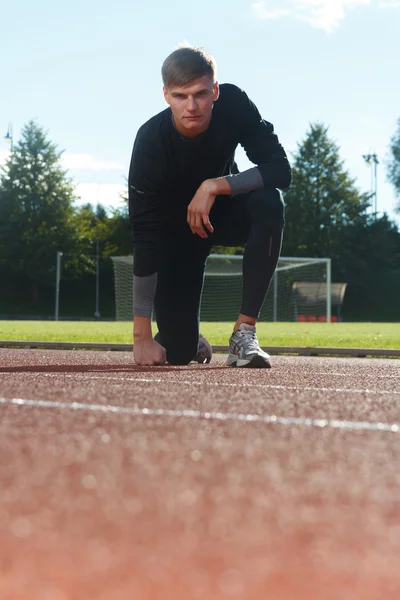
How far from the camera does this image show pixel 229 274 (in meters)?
30.9

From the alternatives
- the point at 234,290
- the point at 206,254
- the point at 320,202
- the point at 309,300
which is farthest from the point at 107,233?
the point at 206,254

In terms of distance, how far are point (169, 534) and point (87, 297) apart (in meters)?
52.1

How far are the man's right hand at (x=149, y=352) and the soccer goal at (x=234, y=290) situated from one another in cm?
2441

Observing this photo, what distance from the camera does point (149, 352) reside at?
469 cm

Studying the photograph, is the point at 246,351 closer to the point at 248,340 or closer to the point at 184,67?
the point at 248,340

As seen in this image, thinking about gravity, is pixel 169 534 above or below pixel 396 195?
below

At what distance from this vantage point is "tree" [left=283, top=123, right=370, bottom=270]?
52594 mm

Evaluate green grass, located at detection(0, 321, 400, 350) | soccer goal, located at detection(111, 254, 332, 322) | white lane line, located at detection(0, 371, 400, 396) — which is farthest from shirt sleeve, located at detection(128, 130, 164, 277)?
soccer goal, located at detection(111, 254, 332, 322)

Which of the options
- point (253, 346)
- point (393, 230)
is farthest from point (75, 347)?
point (393, 230)

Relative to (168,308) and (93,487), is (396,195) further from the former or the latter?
(93,487)

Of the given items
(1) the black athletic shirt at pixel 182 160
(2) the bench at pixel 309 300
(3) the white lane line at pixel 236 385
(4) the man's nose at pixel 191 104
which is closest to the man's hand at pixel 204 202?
(1) the black athletic shirt at pixel 182 160

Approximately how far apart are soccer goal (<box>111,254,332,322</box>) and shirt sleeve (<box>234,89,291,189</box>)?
24.2 m

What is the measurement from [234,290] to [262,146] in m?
27.2

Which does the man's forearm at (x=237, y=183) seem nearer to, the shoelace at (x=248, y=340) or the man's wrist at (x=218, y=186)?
the man's wrist at (x=218, y=186)
